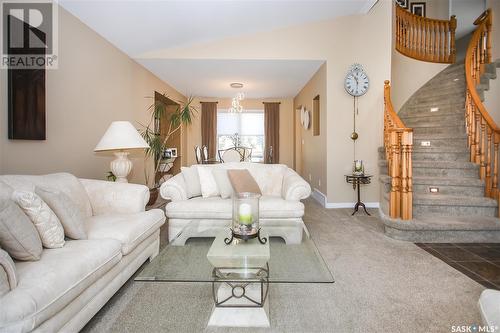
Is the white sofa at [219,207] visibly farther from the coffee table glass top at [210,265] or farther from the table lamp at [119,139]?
the coffee table glass top at [210,265]

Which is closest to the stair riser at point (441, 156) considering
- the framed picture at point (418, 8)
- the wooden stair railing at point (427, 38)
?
the wooden stair railing at point (427, 38)

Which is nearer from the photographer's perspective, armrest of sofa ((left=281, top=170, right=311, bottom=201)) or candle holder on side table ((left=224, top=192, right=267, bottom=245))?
candle holder on side table ((left=224, top=192, right=267, bottom=245))

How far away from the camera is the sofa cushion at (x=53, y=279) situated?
1.08 m

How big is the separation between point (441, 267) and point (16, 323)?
9.81ft

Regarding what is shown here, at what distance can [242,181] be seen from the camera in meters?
3.20

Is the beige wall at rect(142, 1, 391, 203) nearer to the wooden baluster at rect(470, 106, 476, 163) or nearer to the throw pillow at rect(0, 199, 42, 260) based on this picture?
the wooden baluster at rect(470, 106, 476, 163)

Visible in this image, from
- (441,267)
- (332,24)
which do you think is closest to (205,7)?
(332,24)

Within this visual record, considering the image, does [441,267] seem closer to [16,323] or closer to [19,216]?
[16,323]

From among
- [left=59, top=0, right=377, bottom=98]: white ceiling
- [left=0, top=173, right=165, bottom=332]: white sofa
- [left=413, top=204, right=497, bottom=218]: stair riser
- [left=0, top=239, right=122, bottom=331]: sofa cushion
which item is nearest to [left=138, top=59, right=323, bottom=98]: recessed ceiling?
[left=59, top=0, right=377, bottom=98]: white ceiling

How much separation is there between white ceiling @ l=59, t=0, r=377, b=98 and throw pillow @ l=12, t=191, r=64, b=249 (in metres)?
2.72

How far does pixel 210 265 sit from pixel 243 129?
7446 millimetres

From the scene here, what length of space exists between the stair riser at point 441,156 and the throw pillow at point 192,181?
3.34m

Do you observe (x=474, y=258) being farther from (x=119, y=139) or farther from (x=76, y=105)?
(x=76, y=105)

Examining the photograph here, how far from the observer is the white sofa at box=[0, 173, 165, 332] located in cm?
115
